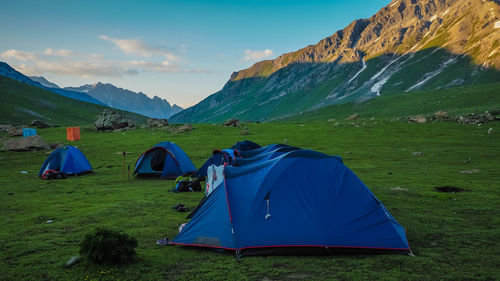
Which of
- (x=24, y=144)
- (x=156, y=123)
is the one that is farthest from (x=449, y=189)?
(x=156, y=123)

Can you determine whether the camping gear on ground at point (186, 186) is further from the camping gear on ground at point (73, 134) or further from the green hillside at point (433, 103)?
the green hillside at point (433, 103)

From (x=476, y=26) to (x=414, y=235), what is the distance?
219586 mm

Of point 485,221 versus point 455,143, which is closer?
point 485,221

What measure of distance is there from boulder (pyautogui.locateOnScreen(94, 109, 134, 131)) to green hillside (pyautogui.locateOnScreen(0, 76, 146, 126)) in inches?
2582

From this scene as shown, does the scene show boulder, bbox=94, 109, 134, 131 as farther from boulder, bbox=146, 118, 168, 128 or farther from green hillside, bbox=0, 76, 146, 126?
green hillside, bbox=0, 76, 146, 126

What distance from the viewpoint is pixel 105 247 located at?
8156 mm

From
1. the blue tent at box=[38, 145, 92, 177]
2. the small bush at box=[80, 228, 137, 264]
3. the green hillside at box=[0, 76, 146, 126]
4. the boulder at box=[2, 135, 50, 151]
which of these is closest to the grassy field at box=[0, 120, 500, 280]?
the small bush at box=[80, 228, 137, 264]

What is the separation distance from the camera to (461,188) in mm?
17922

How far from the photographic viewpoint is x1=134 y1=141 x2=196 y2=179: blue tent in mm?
24422

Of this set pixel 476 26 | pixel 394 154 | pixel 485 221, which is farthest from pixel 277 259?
pixel 476 26

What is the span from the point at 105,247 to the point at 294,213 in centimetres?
516

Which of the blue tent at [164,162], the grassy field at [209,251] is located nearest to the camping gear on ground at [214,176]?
the grassy field at [209,251]

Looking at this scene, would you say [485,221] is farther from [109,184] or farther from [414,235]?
[109,184]

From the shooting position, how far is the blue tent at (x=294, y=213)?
940 cm
